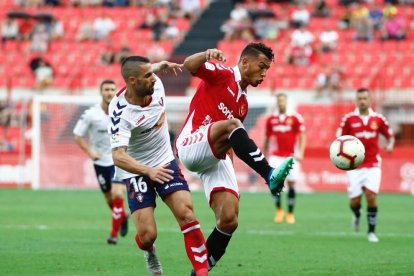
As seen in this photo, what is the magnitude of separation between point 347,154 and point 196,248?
7.19 ft

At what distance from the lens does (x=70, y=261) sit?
13.0 metres

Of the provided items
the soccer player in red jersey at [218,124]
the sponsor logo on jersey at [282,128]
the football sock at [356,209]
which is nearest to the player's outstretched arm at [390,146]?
the football sock at [356,209]

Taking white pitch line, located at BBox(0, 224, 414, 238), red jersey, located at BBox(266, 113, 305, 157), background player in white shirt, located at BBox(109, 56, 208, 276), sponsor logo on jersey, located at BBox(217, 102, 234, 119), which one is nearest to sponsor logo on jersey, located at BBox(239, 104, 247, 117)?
sponsor logo on jersey, located at BBox(217, 102, 234, 119)

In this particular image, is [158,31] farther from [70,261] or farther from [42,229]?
[70,261]

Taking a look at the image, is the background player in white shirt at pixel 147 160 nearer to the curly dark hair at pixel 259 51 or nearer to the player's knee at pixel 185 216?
the player's knee at pixel 185 216

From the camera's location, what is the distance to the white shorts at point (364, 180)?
55.7ft

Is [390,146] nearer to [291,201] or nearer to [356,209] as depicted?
[356,209]

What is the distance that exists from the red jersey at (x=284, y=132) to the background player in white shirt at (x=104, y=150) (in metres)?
6.10

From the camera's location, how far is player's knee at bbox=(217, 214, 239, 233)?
424 inches

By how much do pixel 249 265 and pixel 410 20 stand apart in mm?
25058

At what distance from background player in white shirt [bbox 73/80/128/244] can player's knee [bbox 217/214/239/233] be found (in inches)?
193

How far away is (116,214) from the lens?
15523 millimetres

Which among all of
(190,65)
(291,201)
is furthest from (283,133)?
(190,65)

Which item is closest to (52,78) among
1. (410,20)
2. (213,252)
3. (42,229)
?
(410,20)
